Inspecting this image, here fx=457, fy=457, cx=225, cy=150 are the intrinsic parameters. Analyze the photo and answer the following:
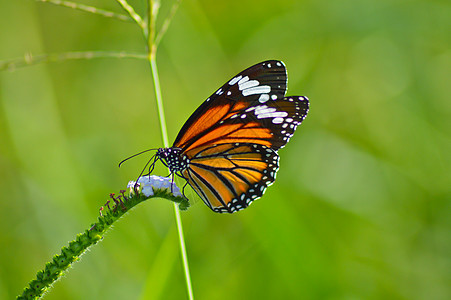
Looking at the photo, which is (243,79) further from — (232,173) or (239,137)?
(232,173)

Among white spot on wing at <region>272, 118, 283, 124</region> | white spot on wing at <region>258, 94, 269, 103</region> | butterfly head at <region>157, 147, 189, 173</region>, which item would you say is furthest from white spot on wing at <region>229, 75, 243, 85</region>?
butterfly head at <region>157, 147, 189, 173</region>

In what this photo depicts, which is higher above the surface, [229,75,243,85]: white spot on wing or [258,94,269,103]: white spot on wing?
[229,75,243,85]: white spot on wing

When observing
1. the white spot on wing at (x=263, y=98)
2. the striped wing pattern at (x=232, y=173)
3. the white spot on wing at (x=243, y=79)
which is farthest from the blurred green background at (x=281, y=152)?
the white spot on wing at (x=243, y=79)

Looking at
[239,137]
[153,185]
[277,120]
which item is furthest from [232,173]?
[153,185]

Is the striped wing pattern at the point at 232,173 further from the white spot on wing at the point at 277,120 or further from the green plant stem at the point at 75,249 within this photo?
the green plant stem at the point at 75,249

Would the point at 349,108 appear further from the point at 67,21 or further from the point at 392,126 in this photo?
the point at 67,21

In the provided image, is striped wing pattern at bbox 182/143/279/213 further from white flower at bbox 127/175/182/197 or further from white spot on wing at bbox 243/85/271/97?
white flower at bbox 127/175/182/197

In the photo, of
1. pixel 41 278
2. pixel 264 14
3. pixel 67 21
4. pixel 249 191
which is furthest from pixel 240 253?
pixel 67 21
